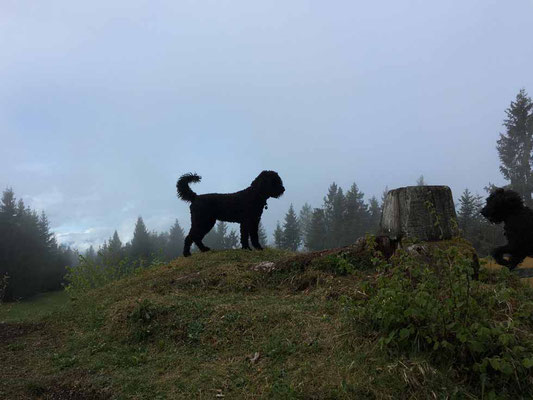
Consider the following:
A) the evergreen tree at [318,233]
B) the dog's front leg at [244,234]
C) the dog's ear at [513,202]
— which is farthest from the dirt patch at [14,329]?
the evergreen tree at [318,233]

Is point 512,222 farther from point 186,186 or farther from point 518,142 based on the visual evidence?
point 518,142

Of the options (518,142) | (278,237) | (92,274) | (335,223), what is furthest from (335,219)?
(92,274)

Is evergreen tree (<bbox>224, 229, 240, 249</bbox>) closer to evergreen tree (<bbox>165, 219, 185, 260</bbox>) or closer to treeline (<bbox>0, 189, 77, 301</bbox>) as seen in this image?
evergreen tree (<bbox>165, 219, 185, 260</bbox>)

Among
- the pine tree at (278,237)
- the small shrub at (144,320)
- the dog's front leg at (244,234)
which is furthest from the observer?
the pine tree at (278,237)

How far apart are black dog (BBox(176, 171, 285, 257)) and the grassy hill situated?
222 centimetres

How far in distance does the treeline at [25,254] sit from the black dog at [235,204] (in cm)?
3204

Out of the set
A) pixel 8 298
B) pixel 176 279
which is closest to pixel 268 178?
pixel 176 279

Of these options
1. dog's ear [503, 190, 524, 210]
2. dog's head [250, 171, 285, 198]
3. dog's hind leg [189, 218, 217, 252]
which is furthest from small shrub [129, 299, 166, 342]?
dog's ear [503, 190, 524, 210]

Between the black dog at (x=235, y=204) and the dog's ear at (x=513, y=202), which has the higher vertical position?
the black dog at (x=235, y=204)

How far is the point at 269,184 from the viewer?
8.94 m

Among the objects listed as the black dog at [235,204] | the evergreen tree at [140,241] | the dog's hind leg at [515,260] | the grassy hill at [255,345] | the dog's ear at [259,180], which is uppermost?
→ the evergreen tree at [140,241]

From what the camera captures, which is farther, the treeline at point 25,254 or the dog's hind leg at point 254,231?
the treeline at point 25,254

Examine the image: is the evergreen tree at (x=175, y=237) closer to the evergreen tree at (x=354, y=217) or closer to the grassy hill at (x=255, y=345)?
the evergreen tree at (x=354, y=217)

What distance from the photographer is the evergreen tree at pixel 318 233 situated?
175ft
